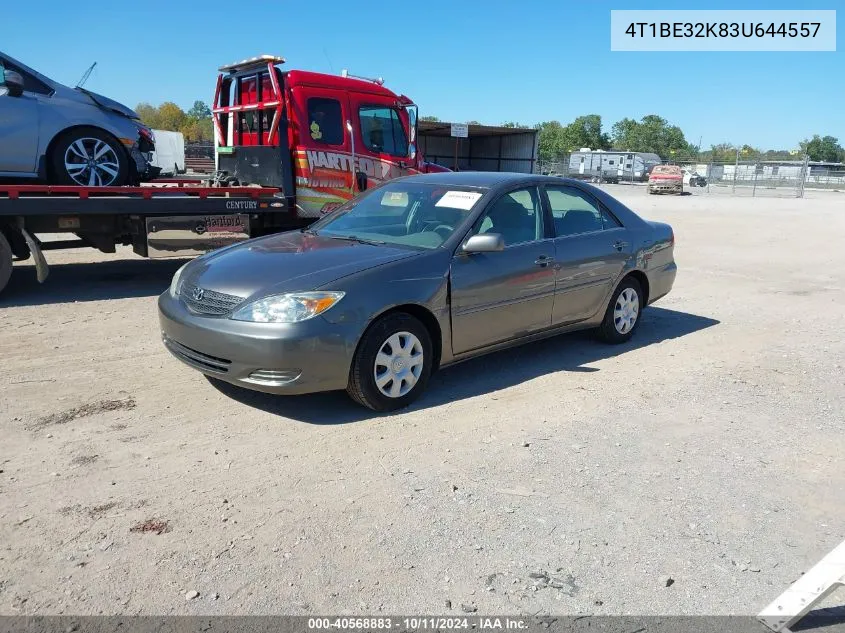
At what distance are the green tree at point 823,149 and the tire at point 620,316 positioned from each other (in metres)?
113

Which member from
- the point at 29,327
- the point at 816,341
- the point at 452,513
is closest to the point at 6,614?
the point at 452,513

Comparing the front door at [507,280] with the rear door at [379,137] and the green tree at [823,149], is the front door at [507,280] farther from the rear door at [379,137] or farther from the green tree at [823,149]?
the green tree at [823,149]

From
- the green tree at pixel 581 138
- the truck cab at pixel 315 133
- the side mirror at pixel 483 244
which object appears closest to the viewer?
the side mirror at pixel 483 244

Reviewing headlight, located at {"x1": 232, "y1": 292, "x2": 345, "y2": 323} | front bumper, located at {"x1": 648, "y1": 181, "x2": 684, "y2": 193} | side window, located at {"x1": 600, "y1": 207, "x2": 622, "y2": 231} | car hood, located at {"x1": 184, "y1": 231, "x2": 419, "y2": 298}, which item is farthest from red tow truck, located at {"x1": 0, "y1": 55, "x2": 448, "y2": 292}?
front bumper, located at {"x1": 648, "y1": 181, "x2": 684, "y2": 193}

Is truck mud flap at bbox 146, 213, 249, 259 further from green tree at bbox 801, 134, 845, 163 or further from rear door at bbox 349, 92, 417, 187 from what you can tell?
green tree at bbox 801, 134, 845, 163

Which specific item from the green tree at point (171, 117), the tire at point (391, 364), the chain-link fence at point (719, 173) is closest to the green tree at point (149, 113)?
the green tree at point (171, 117)

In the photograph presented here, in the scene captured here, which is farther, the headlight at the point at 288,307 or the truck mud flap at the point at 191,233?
the truck mud flap at the point at 191,233

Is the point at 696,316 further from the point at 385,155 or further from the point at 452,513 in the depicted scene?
the point at 452,513

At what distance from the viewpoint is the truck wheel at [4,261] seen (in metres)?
7.07

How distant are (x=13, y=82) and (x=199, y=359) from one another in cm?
484

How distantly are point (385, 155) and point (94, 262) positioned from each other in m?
4.57

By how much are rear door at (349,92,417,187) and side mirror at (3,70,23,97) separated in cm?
370

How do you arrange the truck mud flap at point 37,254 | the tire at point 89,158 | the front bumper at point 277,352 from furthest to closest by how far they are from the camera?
1. the tire at point 89,158
2. the truck mud flap at point 37,254
3. the front bumper at point 277,352

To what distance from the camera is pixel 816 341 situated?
672 centimetres
